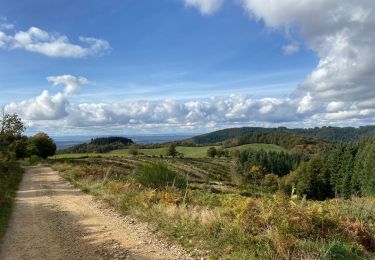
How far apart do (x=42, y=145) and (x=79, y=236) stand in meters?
73.8

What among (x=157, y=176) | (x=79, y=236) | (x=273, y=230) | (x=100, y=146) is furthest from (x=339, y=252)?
(x=100, y=146)

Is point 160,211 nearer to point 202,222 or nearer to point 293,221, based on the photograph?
point 202,222

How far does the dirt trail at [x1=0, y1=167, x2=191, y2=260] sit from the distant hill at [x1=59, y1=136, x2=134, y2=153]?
14287 centimetres

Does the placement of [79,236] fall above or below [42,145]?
below

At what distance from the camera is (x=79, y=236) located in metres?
9.52

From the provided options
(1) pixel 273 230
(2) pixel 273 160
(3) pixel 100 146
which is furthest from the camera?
(3) pixel 100 146

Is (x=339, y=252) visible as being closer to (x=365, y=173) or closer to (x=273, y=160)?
(x=365, y=173)

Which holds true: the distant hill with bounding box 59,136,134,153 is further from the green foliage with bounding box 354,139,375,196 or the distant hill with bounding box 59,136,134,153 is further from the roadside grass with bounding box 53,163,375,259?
the roadside grass with bounding box 53,163,375,259

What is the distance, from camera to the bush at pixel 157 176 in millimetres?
15414

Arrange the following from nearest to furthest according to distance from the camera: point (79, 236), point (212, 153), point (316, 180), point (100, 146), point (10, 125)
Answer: point (79, 236)
point (10, 125)
point (316, 180)
point (212, 153)
point (100, 146)

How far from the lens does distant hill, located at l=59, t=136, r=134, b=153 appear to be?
15775 cm

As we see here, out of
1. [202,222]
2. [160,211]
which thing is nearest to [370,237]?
[202,222]

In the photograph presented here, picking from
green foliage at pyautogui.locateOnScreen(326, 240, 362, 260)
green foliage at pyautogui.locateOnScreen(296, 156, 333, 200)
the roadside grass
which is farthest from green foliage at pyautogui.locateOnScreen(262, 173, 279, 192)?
green foliage at pyautogui.locateOnScreen(326, 240, 362, 260)

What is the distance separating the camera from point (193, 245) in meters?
8.31
